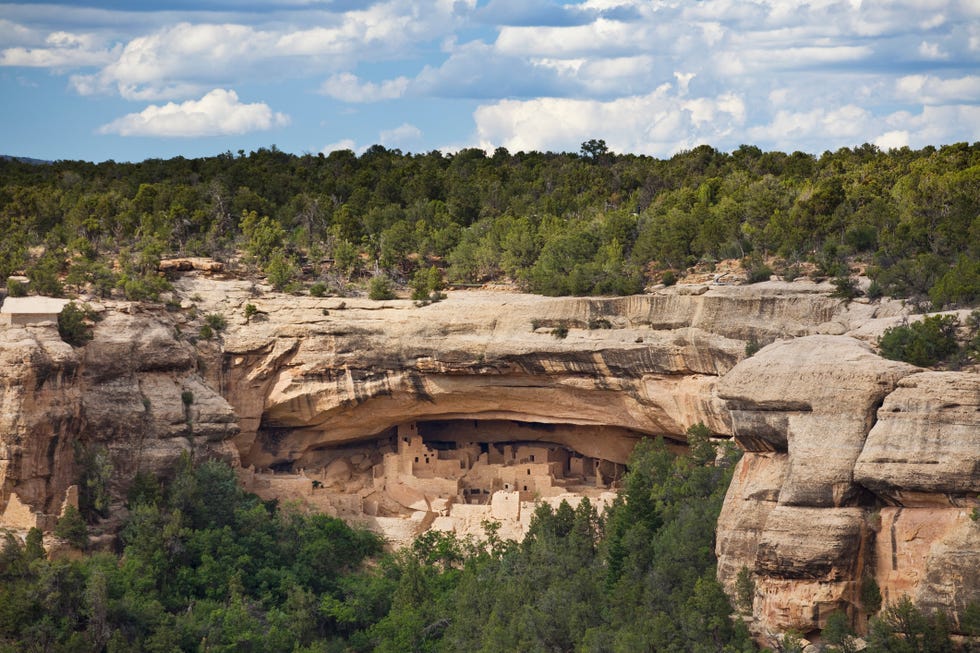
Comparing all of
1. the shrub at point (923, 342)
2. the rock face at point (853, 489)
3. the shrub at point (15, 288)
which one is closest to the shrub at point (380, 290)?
the shrub at point (15, 288)

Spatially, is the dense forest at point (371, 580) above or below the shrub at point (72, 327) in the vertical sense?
below

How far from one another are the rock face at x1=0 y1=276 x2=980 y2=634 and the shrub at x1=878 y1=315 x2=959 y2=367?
2.66ft

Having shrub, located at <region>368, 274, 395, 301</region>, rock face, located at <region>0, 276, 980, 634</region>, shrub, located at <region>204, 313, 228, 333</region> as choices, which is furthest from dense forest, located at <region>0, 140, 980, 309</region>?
rock face, located at <region>0, 276, 980, 634</region>

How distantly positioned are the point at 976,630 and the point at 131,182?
3416cm

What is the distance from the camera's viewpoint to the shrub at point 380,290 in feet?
139

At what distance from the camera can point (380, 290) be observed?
42562 mm

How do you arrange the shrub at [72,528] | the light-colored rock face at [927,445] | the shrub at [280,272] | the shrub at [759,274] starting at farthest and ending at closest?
the shrub at [280,272], the shrub at [759,274], the shrub at [72,528], the light-colored rock face at [927,445]

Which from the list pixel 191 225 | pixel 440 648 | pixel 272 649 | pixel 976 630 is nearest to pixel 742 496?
pixel 976 630

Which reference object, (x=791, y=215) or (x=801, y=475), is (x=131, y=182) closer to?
(x=791, y=215)

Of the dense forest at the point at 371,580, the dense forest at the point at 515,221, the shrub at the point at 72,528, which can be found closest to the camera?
the dense forest at the point at 371,580

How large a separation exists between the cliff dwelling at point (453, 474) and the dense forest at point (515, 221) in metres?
3.68

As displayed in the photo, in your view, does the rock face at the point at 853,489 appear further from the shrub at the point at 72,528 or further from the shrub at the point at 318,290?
the shrub at the point at 318,290

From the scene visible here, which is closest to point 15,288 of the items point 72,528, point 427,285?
point 72,528

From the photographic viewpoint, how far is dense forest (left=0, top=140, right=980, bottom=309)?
3975 centimetres
